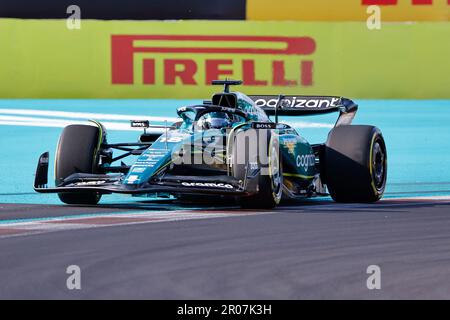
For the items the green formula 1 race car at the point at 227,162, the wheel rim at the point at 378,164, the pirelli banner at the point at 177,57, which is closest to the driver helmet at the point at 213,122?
the green formula 1 race car at the point at 227,162

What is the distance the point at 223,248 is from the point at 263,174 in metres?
2.27

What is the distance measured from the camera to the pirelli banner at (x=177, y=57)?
73.9ft

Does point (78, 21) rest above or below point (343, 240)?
above

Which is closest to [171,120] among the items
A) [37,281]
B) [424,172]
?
[424,172]

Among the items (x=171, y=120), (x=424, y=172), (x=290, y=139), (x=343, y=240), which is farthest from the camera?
(x=171, y=120)

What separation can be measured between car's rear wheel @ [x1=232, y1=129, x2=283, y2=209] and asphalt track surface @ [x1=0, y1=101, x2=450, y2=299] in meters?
0.14

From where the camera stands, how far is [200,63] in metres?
22.6

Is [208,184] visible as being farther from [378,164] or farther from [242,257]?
[242,257]

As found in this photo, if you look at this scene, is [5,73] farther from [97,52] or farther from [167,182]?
[167,182]

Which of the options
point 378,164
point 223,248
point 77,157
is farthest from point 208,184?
point 223,248

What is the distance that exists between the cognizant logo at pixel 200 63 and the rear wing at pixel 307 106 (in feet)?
32.4

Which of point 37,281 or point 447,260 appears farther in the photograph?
point 447,260

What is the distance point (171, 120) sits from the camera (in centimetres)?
1980

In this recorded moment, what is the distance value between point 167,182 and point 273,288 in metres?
3.86
